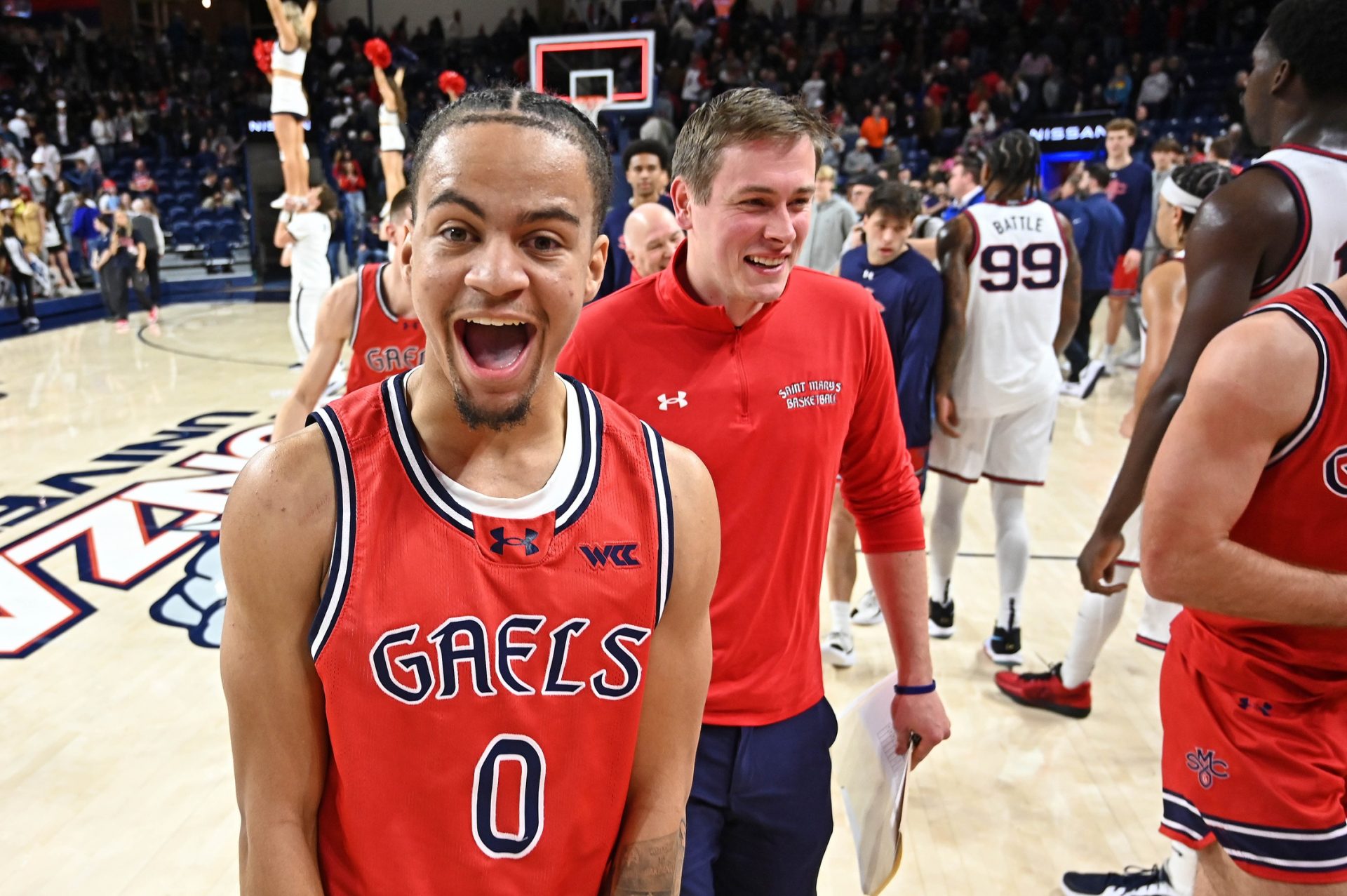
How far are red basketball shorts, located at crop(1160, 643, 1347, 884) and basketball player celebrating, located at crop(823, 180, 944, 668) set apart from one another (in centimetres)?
226

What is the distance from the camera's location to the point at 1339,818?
5.11 ft

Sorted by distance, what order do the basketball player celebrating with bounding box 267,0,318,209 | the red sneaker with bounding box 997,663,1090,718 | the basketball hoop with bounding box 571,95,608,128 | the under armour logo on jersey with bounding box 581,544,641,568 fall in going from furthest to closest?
1. the basketball hoop with bounding box 571,95,608,128
2. the basketball player celebrating with bounding box 267,0,318,209
3. the red sneaker with bounding box 997,663,1090,718
4. the under armour logo on jersey with bounding box 581,544,641,568

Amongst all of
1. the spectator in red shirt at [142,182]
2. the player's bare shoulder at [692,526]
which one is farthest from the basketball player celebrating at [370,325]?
the spectator in red shirt at [142,182]

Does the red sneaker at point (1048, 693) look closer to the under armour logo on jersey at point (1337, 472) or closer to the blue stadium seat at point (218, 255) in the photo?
the under armour logo on jersey at point (1337, 472)

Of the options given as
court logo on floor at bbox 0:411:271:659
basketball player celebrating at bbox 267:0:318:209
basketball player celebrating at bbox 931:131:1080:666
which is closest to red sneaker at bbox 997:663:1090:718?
basketball player celebrating at bbox 931:131:1080:666

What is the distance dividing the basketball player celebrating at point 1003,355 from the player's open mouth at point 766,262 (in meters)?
2.40

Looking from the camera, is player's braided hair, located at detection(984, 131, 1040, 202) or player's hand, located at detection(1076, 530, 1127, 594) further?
player's braided hair, located at detection(984, 131, 1040, 202)

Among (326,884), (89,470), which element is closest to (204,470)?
(89,470)

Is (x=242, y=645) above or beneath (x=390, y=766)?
above

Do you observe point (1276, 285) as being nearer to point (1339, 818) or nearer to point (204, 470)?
point (1339, 818)

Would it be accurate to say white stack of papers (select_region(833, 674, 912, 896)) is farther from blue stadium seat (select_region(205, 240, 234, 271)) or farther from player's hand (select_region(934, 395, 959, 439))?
blue stadium seat (select_region(205, 240, 234, 271))

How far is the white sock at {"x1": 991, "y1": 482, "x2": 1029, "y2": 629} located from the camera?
3932 mm

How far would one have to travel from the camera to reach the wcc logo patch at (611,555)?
1182 mm

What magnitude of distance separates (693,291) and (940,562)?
2586 millimetres
